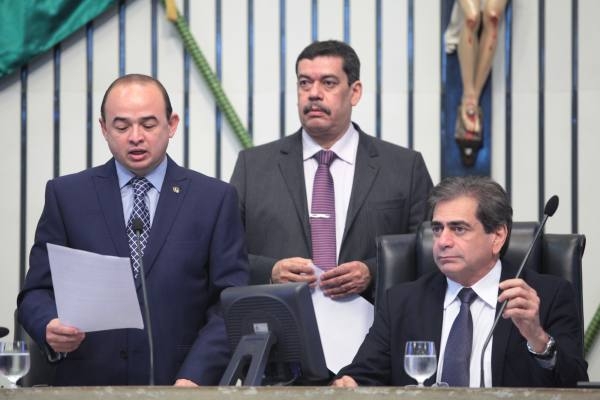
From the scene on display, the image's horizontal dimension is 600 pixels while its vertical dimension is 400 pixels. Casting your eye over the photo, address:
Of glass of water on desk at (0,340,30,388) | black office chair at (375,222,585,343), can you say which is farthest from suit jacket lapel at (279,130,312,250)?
glass of water on desk at (0,340,30,388)

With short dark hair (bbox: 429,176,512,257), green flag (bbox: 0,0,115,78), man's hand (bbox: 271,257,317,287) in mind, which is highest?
green flag (bbox: 0,0,115,78)

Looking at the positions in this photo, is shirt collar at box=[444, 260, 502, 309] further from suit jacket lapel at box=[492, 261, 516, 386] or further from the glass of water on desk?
the glass of water on desk

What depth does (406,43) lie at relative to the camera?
5582mm

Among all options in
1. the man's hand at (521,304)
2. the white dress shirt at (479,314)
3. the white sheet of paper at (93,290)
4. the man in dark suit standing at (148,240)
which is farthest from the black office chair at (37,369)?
the man's hand at (521,304)

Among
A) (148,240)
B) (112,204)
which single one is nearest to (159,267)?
(148,240)

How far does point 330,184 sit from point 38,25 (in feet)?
6.33

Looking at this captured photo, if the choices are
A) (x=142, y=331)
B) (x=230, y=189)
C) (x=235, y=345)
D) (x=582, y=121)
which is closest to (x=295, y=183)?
(x=230, y=189)

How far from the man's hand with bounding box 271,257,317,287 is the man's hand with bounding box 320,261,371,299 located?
4 cm

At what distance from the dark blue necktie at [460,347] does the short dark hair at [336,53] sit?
1.20 meters

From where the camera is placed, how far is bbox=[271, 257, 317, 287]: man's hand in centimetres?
401

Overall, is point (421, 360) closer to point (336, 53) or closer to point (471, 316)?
point (471, 316)

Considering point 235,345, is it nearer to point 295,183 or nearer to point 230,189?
point 230,189

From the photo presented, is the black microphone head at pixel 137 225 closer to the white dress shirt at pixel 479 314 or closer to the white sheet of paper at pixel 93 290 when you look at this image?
the white sheet of paper at pixel 93 290

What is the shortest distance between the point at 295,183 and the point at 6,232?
1.87 m
